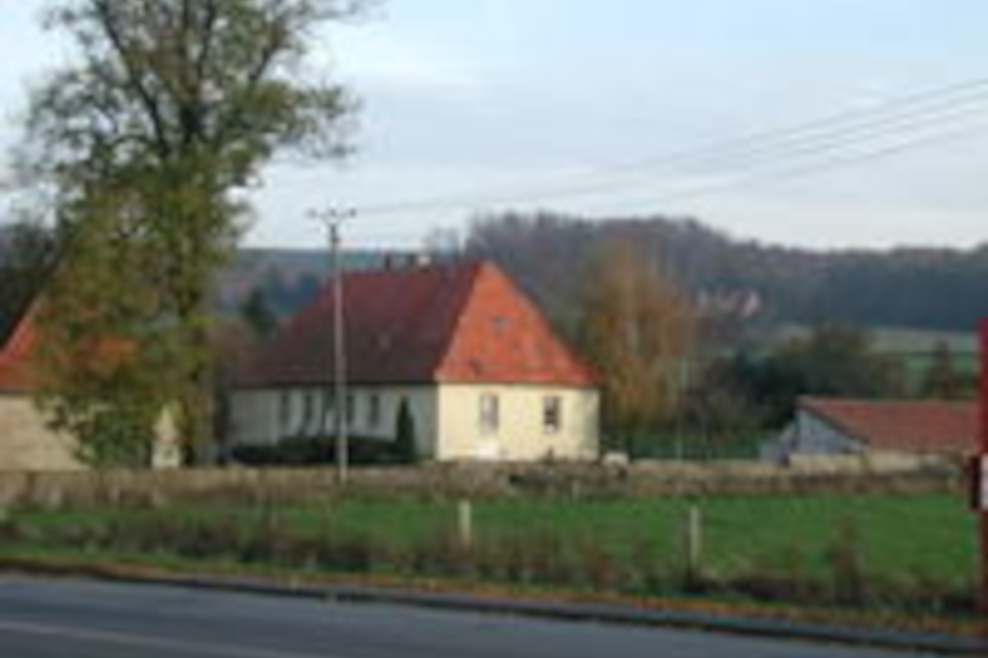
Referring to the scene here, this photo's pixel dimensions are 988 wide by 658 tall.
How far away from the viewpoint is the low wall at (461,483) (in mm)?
53812

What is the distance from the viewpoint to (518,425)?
300 ft

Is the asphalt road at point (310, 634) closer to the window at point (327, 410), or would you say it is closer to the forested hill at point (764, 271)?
the window at point (327, 410)

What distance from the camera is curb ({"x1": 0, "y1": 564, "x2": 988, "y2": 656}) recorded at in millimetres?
21438

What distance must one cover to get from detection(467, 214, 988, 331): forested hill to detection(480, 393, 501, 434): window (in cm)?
3126

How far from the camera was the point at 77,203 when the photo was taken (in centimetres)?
5962

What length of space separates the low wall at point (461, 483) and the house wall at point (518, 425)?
17.8 meters

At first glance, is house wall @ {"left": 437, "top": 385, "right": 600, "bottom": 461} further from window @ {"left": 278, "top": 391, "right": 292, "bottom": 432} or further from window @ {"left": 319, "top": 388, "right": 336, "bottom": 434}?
window @ {"left": 278, "top": 391, "right": 292, "bottom": 432}

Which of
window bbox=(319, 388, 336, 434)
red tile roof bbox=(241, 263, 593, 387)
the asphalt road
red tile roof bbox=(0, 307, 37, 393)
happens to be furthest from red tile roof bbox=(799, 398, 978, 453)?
the asphalt road

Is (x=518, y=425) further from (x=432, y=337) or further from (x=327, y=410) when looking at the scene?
(x=327, y=410)

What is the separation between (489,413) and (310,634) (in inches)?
2698

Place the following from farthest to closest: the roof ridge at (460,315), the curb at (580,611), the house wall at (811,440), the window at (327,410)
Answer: the house wall at (811,440) → the window at (327,410) → the roof ridge at (460,315) → the curb at (580,611)

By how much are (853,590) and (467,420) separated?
63316mm

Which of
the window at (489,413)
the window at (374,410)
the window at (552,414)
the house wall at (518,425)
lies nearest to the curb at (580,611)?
the house wall at (518,425)

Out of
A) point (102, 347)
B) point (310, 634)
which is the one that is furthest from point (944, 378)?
point (310, 634)
